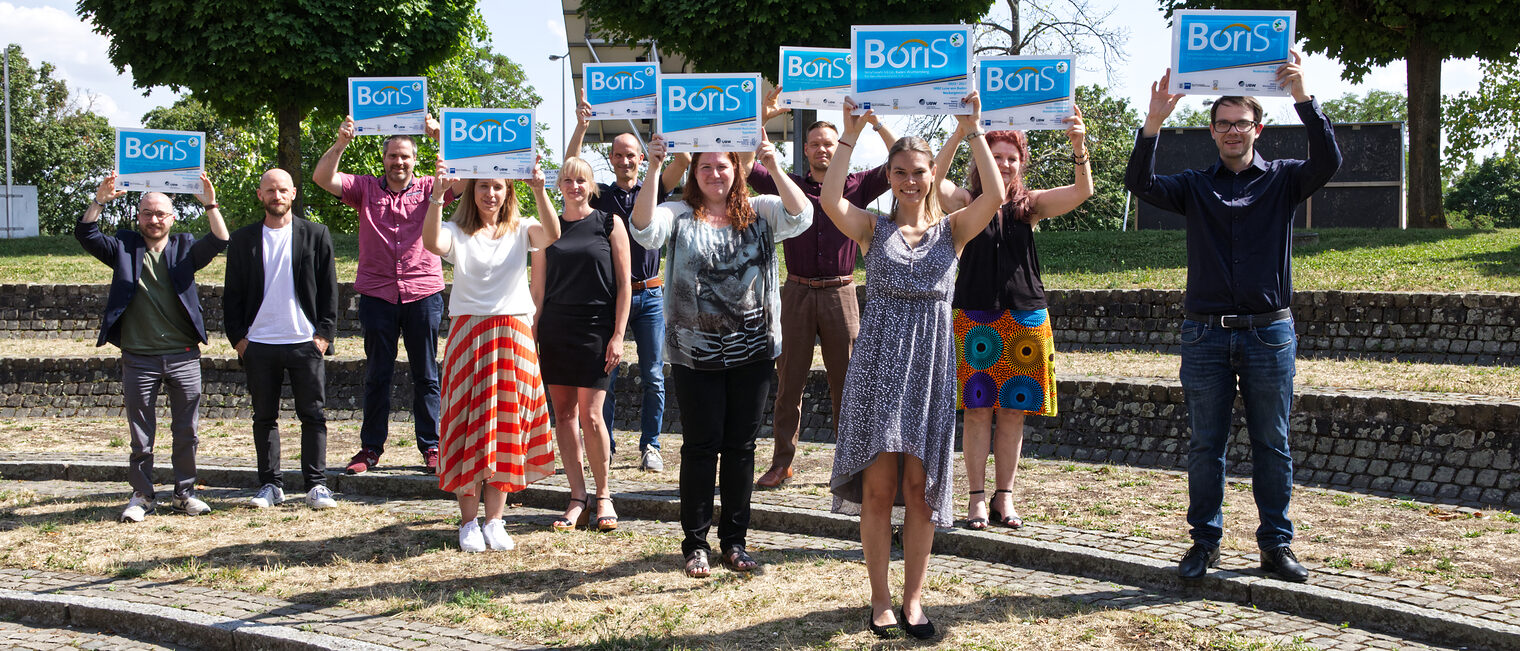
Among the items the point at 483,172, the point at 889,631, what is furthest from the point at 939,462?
the point at 483,172

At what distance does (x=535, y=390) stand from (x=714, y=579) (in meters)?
1.61

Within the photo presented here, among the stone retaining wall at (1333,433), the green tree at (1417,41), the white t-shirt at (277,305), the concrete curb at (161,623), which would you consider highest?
the green tree at (1417,41)

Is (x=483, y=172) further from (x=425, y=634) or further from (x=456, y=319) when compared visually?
(x=425, y=634)

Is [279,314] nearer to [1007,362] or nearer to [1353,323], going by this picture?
[1007,362]

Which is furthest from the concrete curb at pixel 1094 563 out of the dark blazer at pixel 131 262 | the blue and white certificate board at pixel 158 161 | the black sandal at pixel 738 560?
the blue and white certificate board at pixel 158 161

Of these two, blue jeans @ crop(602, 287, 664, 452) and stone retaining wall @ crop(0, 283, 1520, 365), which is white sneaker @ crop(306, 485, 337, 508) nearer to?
blue jeans @ crop(602, 287, 664, 452)

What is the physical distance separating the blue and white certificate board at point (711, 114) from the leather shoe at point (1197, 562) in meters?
2.82

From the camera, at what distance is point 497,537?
22.4 ft

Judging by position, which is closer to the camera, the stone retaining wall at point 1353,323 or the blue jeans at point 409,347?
the blue jeans at point 409,347

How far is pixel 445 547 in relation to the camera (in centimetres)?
691

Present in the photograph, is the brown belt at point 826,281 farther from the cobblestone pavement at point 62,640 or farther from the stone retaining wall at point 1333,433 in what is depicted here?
the cobblestone pavement at point 62,640

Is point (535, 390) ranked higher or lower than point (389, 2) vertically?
lower

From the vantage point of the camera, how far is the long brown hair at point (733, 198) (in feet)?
19.8

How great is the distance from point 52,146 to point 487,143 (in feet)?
217
